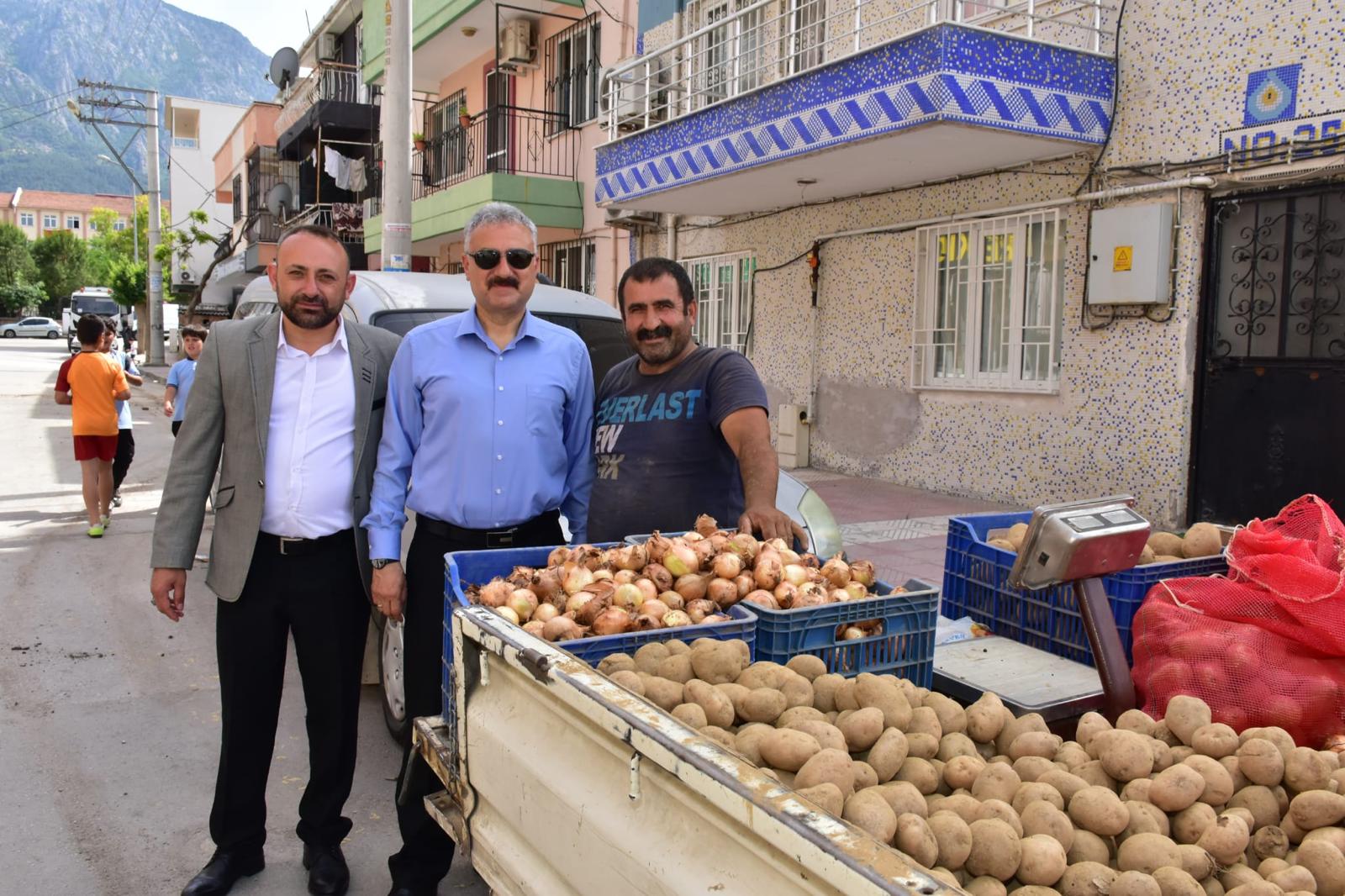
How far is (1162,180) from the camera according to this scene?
858 centimetres

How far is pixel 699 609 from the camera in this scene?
2.72 meters

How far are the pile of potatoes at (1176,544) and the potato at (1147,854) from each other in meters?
1.48

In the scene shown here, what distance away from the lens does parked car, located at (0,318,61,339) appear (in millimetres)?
69375

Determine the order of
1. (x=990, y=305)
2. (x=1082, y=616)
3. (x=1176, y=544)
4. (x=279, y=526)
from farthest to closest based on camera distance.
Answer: (x=990, y=305), (x=279, y=526), (x=1176, y=544), (x=1082, y=616)

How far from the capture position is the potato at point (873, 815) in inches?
64.2

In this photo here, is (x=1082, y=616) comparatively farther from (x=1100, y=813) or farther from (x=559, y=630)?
(x=559, y=630)

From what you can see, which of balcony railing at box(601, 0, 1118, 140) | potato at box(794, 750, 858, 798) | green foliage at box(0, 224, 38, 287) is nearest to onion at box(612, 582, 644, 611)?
potato at box(794, 750, 858, 798)

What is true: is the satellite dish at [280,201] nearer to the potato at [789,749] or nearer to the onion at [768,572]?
the onion at [768,572]

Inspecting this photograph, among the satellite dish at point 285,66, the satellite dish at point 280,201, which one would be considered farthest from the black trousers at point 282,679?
the satellite dish at point 285,66

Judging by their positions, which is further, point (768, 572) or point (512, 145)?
point (512, 145)

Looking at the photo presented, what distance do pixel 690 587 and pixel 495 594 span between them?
53 centimetres

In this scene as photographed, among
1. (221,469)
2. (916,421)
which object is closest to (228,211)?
(916,421)

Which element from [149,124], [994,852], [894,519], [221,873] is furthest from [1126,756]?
[149,124]

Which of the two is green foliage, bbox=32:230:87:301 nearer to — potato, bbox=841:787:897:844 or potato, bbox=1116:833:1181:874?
potato, bbox=841:787:897:844
